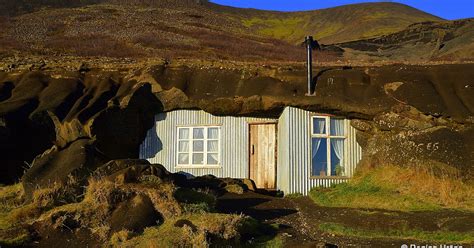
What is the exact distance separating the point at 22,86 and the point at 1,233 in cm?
1102

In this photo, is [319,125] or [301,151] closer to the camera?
[301,151]

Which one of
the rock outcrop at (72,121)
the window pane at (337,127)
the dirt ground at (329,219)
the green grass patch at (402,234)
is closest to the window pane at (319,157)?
the window pane at (337,127)

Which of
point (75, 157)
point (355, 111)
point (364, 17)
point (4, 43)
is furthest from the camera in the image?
point (364, 17)

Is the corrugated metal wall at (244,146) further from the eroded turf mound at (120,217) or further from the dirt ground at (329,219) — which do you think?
the eroded turf mound at (120,217)

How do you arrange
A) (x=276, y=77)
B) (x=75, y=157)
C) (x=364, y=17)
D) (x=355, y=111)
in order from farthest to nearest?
1. (x=364, y=17)
2. (x=276, y=77)
3. (x=355, y=111)
4. (x=75, y=157)

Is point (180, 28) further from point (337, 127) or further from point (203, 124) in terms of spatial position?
point (337, 127)

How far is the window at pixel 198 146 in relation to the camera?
17.5 meters

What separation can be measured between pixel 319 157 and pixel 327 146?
0.41 metres

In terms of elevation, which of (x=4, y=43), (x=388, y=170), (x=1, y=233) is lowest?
(x=1, y=233)

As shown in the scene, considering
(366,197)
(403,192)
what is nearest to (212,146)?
(366,197)

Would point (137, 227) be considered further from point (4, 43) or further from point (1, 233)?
point (4, 43)

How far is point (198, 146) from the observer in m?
17.6

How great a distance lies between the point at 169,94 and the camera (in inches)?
709

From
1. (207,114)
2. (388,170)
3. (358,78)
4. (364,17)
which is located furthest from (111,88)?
(364,17)
